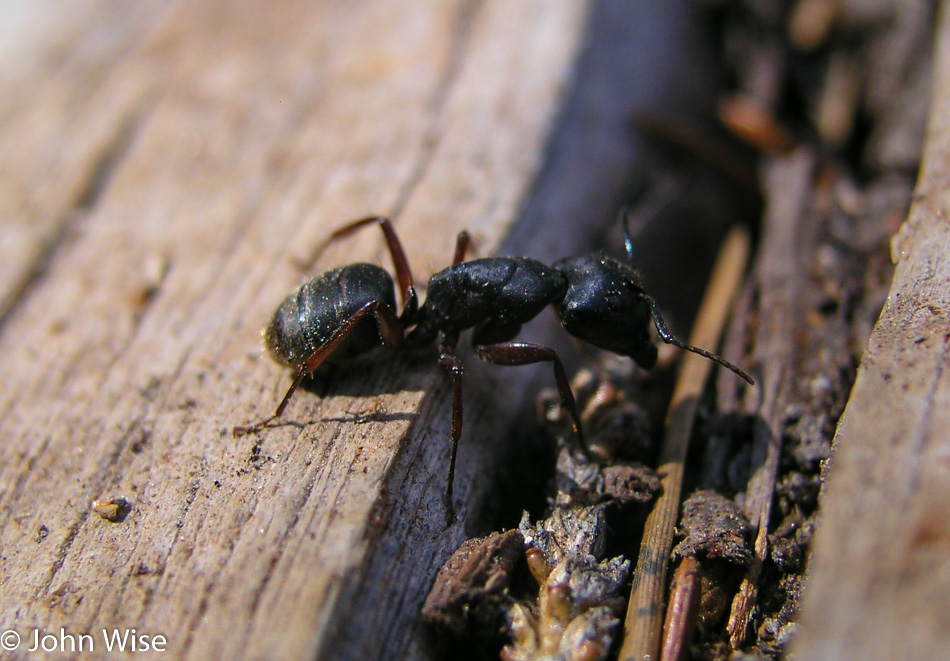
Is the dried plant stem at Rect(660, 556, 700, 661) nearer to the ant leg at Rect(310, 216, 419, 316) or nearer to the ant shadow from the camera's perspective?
the ant shadow

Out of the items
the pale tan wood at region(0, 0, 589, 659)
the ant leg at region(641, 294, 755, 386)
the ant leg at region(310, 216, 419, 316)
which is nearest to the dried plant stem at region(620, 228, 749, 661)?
the ant leg at region(641, 294, 755, 386)

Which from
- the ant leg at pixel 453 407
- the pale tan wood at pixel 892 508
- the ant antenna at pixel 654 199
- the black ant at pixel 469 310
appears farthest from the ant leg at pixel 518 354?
the pale tan wood at pixel 892 508

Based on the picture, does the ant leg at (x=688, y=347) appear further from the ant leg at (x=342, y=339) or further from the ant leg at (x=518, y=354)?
the ant leg at (x=342, y=339)

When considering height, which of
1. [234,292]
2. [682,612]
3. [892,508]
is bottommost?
[234,292]

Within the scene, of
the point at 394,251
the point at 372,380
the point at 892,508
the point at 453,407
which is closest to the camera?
the point at 892,508

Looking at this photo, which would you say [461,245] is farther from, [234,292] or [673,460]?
[673,460]

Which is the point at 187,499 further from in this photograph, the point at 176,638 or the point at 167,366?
the point at 167,366

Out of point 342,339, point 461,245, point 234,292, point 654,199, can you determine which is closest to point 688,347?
point 461,245
